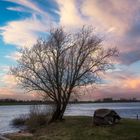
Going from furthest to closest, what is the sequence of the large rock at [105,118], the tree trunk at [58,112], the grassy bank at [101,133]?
the tree trunk at [58,112], the large rock at [105,118], the grassy bank at [101,133]

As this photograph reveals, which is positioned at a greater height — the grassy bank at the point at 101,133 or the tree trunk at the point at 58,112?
the tree trunk at the point at 58,112

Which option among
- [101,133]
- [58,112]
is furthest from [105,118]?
[58,112]

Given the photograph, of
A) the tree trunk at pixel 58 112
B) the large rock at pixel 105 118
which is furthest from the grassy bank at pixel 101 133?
the tree trunk at pixel 58 112

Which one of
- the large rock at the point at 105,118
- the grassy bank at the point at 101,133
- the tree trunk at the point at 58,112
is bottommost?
the grassy bank at the point at 101,133

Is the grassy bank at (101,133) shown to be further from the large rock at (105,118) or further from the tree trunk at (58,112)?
the tree trunk at (58,112)

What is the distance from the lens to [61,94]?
43.0 m

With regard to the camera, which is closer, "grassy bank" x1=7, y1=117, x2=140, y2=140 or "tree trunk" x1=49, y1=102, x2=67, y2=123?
"grassy bank" x1=7, y1=117, x2=140, y2=140

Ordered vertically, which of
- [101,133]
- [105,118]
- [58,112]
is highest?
[58,112]

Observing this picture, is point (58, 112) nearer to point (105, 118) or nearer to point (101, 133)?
point (105, 118)

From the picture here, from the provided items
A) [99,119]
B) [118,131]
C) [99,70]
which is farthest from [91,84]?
[118,131]

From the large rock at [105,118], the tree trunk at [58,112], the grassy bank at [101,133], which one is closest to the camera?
the grassy bank at [101,133]

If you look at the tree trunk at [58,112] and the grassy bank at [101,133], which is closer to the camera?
the grassy bank at [101,133]

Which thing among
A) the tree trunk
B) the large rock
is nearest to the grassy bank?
the large rock

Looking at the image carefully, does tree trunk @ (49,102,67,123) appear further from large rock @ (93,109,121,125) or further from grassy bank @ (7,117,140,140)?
grassy bank @ (7,117,140,140)
